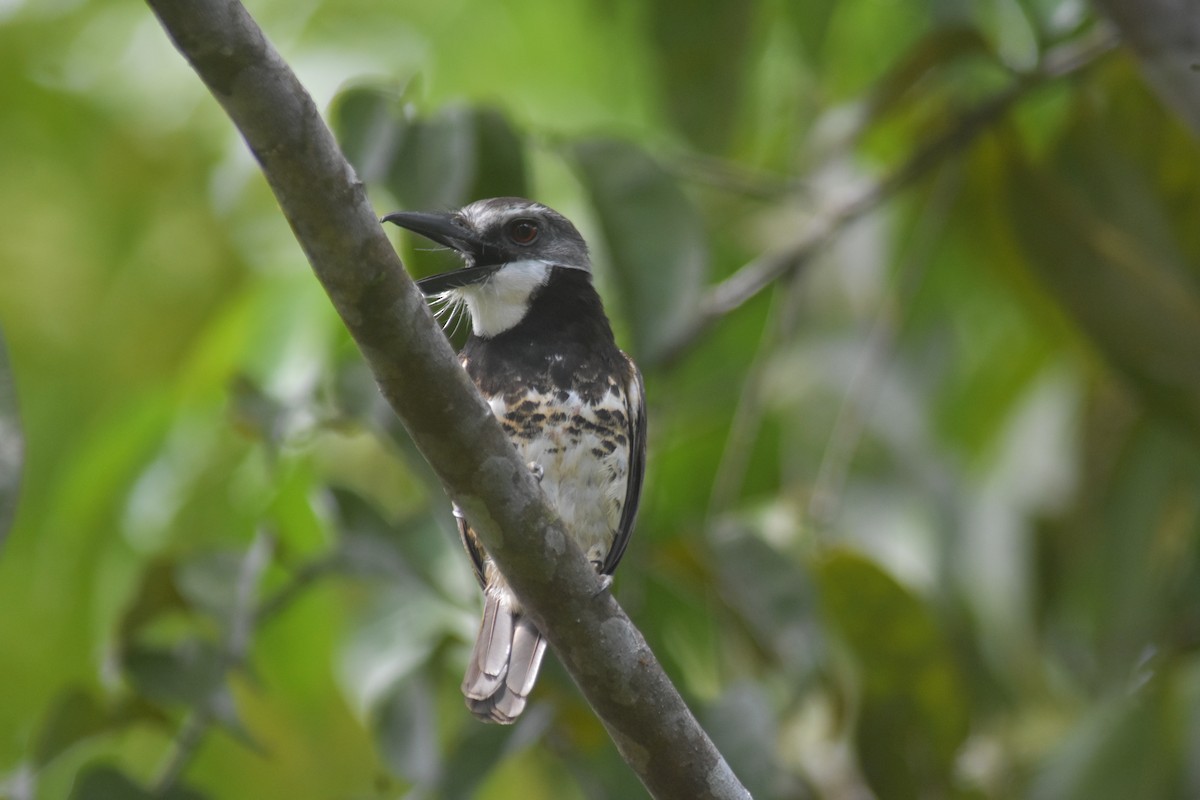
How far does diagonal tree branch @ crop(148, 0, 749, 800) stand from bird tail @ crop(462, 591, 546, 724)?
0.86 ft

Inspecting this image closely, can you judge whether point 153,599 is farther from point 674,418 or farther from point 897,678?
point 674,418

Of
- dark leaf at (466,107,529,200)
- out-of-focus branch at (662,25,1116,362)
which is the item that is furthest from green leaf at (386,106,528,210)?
out-of-focus branch at (662,25,1116,362)

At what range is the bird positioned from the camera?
10.5ft

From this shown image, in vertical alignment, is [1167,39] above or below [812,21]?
below

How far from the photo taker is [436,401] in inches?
88.4

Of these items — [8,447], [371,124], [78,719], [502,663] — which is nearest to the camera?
[8,447]

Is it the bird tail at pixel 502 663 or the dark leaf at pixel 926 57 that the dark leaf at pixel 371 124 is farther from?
the dark leaf at pixel 926 57

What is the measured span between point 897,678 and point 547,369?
1.79 m

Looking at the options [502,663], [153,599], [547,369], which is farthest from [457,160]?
[153,599]

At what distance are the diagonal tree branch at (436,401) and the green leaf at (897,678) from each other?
5.63 feet

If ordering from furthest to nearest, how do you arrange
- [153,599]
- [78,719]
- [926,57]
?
[926,57] < [153,599] < [78,719]

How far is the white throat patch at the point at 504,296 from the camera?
3307 millimetres

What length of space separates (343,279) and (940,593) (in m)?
3.90

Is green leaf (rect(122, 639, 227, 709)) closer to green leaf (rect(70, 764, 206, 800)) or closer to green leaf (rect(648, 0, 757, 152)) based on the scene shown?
green leaf (rect(70, 764, 206, 800))
